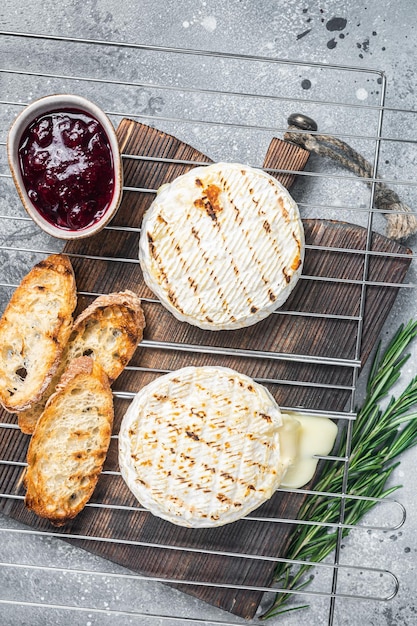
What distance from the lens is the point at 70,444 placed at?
2898 millimetres

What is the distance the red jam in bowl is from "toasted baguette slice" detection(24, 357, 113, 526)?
2.04ft

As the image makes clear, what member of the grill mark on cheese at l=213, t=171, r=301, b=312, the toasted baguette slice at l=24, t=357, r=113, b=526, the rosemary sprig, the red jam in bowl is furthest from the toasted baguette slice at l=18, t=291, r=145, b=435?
the rosemary sprig

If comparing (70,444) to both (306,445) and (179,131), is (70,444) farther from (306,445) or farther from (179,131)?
(179,131)

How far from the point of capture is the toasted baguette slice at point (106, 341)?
9.61 feet

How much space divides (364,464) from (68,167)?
1.86 meters

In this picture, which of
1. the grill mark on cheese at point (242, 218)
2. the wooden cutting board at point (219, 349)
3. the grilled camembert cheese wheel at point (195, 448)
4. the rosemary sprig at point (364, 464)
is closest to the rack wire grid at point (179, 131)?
the rosemary sprig at point (364, 464)

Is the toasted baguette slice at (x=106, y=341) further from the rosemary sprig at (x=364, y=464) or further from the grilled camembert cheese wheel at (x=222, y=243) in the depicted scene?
the rosemary sprig at (x=364, y=464)

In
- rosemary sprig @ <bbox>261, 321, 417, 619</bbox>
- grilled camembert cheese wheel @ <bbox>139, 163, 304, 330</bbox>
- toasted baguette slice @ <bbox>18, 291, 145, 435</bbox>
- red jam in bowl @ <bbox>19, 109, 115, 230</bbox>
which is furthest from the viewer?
rosemary sprig @ <bbox>261, 321, 417, 619</bbox>

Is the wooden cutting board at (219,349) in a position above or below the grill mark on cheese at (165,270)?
below

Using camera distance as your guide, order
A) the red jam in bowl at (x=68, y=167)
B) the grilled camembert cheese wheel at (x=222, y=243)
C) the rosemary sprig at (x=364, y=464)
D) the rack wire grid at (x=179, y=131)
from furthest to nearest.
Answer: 1. the rack wire grid at (x=179, y=131)
2. the rosemary sprig at (x=364, y=464)
3. the grilled camembert cheese wheel at (x=222, y=243)
4. the red jam in bowl at (x=68, y=167)

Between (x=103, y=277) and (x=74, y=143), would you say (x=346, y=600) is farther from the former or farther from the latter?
(x=74, y=143)

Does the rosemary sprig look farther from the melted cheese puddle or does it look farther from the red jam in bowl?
the red jam in bowl

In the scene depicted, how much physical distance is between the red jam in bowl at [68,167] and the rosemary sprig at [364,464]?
1489mm

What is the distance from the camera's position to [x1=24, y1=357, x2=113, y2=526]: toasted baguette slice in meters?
2.86
